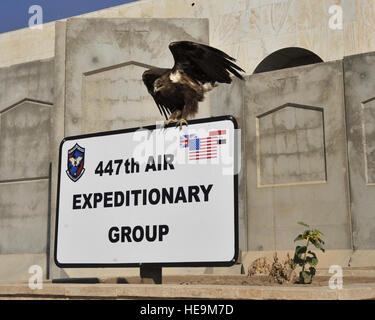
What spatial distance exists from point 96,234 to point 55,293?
1.10 m

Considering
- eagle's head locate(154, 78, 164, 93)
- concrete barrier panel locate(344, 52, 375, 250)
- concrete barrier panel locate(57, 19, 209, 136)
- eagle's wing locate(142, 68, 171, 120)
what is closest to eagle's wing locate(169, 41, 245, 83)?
eagle's head locate(154, 78, 164, 93)

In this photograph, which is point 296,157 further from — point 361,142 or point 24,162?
point 24,162

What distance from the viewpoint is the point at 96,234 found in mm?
6797

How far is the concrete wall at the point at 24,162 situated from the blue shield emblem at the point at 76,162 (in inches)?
391

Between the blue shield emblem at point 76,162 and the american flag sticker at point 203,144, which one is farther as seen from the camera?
the blue shield emblem at point 76,162

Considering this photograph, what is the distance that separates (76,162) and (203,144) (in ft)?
6.31

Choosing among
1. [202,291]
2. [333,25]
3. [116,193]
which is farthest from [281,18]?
[202,291]

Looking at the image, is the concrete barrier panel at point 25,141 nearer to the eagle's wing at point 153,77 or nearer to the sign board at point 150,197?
the eagle's wing at point 153,77

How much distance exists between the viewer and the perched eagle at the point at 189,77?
7.07m

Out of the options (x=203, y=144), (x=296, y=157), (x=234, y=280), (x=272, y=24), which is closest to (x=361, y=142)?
(x=296, y=157)

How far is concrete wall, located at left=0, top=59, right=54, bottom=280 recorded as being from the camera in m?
16.9

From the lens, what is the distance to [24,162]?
17781 millimetres

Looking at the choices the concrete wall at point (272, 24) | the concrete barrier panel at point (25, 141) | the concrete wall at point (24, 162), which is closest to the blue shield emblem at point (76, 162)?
the concrete wall at point (24, 162)
